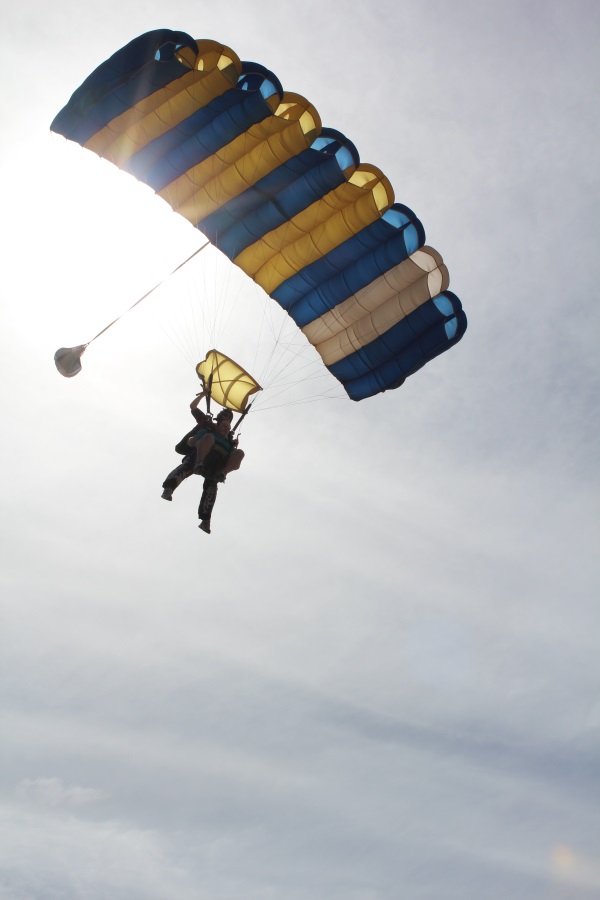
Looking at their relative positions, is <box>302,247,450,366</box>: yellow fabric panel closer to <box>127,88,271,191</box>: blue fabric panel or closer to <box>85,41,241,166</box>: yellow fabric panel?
<box>127,88,271,191</box>: blue fabric panel

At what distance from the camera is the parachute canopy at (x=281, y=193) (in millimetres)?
18734

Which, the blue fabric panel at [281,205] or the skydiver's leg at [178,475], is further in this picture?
the blue fabric panel at [281,205]

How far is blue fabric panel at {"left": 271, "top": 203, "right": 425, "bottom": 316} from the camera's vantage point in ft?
64.4

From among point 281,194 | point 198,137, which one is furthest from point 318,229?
point 198,137

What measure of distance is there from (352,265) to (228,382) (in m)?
3.02

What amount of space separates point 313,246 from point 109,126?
394 centimetres

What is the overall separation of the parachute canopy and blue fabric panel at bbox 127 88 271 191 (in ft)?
0.06

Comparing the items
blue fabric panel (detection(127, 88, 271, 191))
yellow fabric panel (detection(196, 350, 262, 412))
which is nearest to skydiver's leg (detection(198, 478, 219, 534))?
yellow fabric panel (detection(196, 350, 262, 412))

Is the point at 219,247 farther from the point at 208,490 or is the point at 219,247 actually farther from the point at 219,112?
the point at 208,490

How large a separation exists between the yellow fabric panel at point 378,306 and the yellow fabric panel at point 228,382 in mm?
1997

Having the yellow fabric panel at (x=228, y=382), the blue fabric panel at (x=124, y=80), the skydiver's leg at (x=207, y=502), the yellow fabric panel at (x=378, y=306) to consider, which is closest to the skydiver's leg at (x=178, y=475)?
the skydiver's leg at (x=207, y=502)

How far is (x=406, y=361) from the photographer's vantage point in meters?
20.8

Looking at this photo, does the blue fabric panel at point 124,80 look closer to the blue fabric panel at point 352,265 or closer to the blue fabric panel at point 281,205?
the blue fabric panel at point 281,205

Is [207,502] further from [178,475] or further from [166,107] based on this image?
[166,107]
